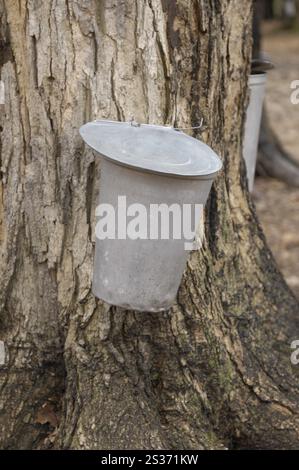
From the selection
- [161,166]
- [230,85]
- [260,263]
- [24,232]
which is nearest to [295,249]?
[260,263]

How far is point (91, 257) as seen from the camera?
2.59 metres

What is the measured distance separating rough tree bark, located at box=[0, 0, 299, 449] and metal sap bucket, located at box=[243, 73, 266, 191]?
0.16m

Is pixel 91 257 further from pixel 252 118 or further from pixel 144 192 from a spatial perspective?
pixel 252 118

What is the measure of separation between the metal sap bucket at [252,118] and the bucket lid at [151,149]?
3.19ft

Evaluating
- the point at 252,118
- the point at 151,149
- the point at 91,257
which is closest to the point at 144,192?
the point at 151,149

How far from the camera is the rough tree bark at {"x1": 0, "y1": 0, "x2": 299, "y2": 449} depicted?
2.45 meters

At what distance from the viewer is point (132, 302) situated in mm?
2240

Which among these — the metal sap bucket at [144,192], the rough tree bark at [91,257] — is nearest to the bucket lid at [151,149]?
the metal sap bucket at [144,192]

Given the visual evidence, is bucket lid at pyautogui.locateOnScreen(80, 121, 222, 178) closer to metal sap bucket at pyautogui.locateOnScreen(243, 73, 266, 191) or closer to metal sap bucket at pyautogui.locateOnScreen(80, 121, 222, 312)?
metal sap bucket at pyautogui.locateOnScreen(80, 121, 222, 312)

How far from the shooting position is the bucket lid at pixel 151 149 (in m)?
2.05

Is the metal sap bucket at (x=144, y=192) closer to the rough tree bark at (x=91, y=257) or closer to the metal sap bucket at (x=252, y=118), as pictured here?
the rough tree bark at (x=91, y=257)

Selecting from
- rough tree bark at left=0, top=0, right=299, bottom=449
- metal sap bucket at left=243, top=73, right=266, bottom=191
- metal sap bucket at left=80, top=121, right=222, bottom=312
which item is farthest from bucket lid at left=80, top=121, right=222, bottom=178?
metal sap bucket at left=243, top=73, right=266, bottom=191

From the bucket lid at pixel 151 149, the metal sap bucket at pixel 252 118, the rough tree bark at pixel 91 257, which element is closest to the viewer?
the bucket lid at pixel 151 149

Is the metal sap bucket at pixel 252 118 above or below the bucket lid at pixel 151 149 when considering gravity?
below
